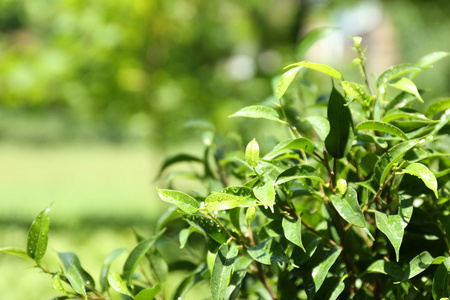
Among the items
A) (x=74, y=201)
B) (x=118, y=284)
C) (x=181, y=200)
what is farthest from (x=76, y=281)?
(x=74, y=201)

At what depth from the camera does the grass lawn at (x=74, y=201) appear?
11.7 feet

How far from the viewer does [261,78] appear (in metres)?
4.91

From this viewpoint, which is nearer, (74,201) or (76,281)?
(76,281)

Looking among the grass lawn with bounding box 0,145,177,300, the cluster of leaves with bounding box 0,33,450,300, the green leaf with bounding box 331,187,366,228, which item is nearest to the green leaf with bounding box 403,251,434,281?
the cluster of leaves with bounding box 0,33,450,300

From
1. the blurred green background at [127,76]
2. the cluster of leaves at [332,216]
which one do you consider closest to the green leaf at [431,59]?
the cluster of leaves at [332,216]

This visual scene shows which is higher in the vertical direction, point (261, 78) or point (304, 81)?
point (304, 81)

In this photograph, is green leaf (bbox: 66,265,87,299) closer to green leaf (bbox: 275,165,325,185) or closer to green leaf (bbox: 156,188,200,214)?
green leaf (bbox: 156,188,200,214)

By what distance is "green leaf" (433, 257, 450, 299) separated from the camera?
0.69 m

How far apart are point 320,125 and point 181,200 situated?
0.25 metres

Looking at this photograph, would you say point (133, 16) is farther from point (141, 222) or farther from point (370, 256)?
point (370, 256)

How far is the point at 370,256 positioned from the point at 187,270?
15.4 inches

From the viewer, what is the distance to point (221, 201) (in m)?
0.66

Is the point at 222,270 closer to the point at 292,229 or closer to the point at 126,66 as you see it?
the point at 292,229

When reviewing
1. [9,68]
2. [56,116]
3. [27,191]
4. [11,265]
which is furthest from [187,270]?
[56,116]
